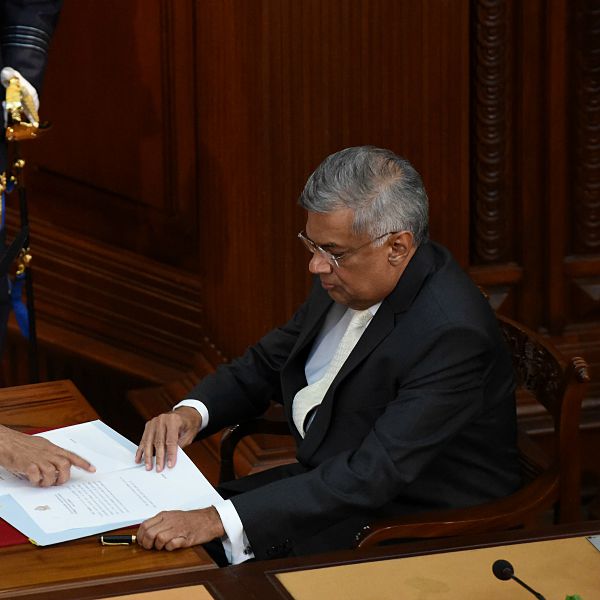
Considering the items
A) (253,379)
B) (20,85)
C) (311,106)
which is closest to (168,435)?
(253,379)

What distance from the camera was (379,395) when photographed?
274 centimetres

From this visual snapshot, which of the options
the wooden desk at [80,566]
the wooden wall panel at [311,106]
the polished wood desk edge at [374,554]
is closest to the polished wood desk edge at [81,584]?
the wooden desk at [80,566]

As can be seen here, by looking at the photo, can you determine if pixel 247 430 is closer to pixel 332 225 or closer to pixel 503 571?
pixel 332 225

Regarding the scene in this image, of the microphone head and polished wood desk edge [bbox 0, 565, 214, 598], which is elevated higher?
the microphone head

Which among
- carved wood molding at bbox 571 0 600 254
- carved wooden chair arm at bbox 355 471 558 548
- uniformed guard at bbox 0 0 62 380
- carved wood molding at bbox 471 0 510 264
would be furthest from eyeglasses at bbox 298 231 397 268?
carved wood molding at bbox 571 0 600 254

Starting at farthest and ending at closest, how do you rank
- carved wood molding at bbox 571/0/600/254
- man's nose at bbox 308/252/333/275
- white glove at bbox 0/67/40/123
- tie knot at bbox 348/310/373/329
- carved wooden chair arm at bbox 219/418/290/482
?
1. carved wood molding at bbox 571/0/600/254
2. white glove at bbox 0/67/40/123
3. carved wooden chair arm at bbox 219/418/290/482
4. tie knot at bbox 348/310/373/329
5. man's nose at bbox 308/252/333/275

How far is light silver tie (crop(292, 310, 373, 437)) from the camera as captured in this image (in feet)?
9.41

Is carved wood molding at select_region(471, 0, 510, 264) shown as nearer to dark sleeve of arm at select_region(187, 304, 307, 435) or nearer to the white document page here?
dark sleeve of arm at select_region(187, 304, 307, 435)

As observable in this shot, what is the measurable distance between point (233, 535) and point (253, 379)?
26.7 inches

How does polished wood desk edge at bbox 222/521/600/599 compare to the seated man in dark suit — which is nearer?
polished wood desk edge at bbox 222/521/600/599

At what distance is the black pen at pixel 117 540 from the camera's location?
228 centimetres

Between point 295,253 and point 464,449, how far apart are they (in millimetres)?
1281

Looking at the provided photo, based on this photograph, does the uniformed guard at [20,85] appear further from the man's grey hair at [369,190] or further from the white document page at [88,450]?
the man's grey hair at [369,190]

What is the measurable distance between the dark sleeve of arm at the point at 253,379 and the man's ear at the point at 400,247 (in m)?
0.45
